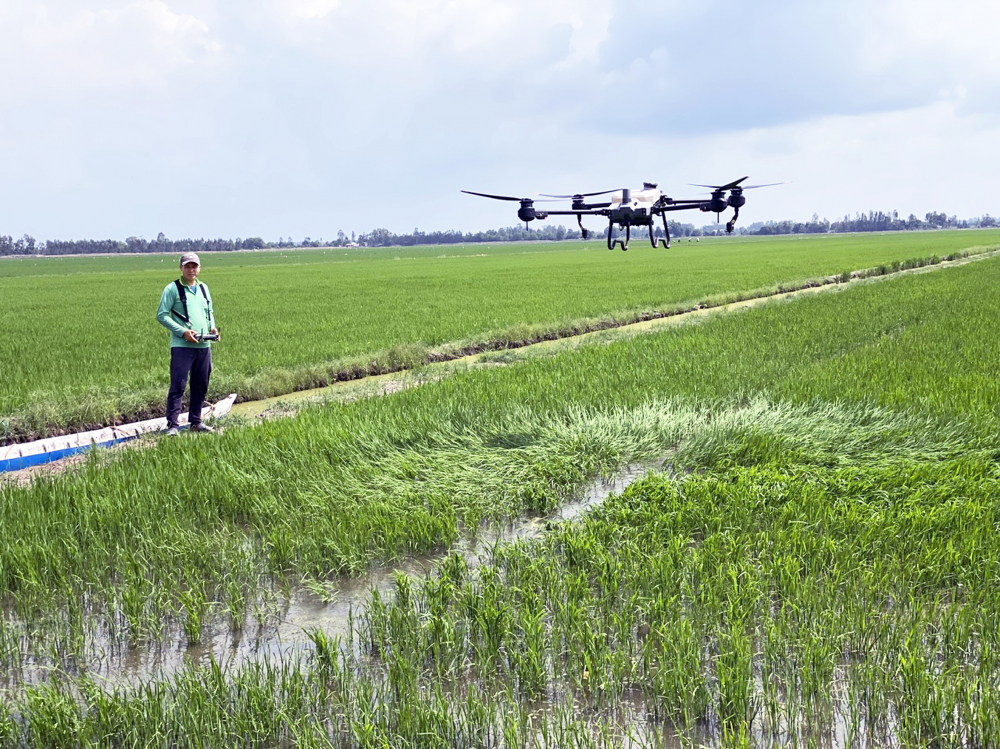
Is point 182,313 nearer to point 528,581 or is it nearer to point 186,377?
point 186,377

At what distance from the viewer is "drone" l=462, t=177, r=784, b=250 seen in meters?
8.88

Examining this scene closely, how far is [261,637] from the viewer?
3398 millimetres

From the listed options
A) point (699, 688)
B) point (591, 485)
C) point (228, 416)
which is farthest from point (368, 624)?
point (228, 416)

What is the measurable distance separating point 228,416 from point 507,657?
642 cm

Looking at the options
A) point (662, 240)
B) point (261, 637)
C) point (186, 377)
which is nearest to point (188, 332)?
point (186, 377)

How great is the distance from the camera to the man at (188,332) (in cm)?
701

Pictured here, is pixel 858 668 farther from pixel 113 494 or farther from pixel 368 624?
pixel 113 494

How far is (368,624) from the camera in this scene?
133 inches

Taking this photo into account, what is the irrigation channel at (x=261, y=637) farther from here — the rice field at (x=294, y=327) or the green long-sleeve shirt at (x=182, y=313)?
the rice field at (x=294, y=327)

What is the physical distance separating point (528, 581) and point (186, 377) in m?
5.15

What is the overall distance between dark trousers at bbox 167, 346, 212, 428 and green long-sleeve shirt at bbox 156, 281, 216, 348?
0.32 ft

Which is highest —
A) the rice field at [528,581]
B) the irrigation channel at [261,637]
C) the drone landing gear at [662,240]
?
the drone landing gear at [662,240]

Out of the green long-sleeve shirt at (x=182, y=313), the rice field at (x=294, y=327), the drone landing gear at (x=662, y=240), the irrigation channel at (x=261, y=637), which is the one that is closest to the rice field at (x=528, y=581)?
the irrigation channel at (x=261, y=637)

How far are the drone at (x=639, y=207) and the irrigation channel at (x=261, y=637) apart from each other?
18.1 feet
